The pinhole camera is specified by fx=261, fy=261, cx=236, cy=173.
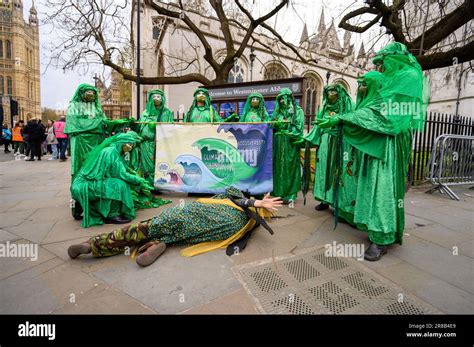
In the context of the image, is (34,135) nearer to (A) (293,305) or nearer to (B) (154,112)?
(B) (154,112)

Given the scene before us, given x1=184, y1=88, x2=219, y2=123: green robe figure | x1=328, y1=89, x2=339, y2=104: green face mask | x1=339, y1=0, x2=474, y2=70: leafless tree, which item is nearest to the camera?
x1=328, y1=89, x2=339, y2=104: green face mask

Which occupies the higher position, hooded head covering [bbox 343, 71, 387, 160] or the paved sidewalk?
hooded head covering [bbox 343, 71, 387, 160]

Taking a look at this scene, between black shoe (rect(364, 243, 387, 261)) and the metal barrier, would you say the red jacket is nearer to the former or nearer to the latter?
black shoe (rect(364, 243, 387, 261))

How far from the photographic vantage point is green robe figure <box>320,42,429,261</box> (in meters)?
2.59

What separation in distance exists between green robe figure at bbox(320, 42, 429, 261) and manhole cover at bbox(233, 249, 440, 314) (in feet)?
1.51

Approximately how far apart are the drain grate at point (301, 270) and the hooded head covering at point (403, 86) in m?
1.66

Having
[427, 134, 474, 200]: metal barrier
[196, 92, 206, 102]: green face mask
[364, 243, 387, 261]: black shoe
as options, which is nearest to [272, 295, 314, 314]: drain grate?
[364, 243, 387, 261]: black shoe

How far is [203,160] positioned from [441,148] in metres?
5.43

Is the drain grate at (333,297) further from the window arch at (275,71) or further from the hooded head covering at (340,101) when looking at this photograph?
the window arch at (275,71)

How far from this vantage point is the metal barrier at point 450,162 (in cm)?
601

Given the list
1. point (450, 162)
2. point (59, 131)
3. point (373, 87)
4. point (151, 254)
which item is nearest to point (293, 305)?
point (151, 254)

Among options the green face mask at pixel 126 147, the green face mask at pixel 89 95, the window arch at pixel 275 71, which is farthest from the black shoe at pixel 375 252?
the window arch at pixel 275 71
